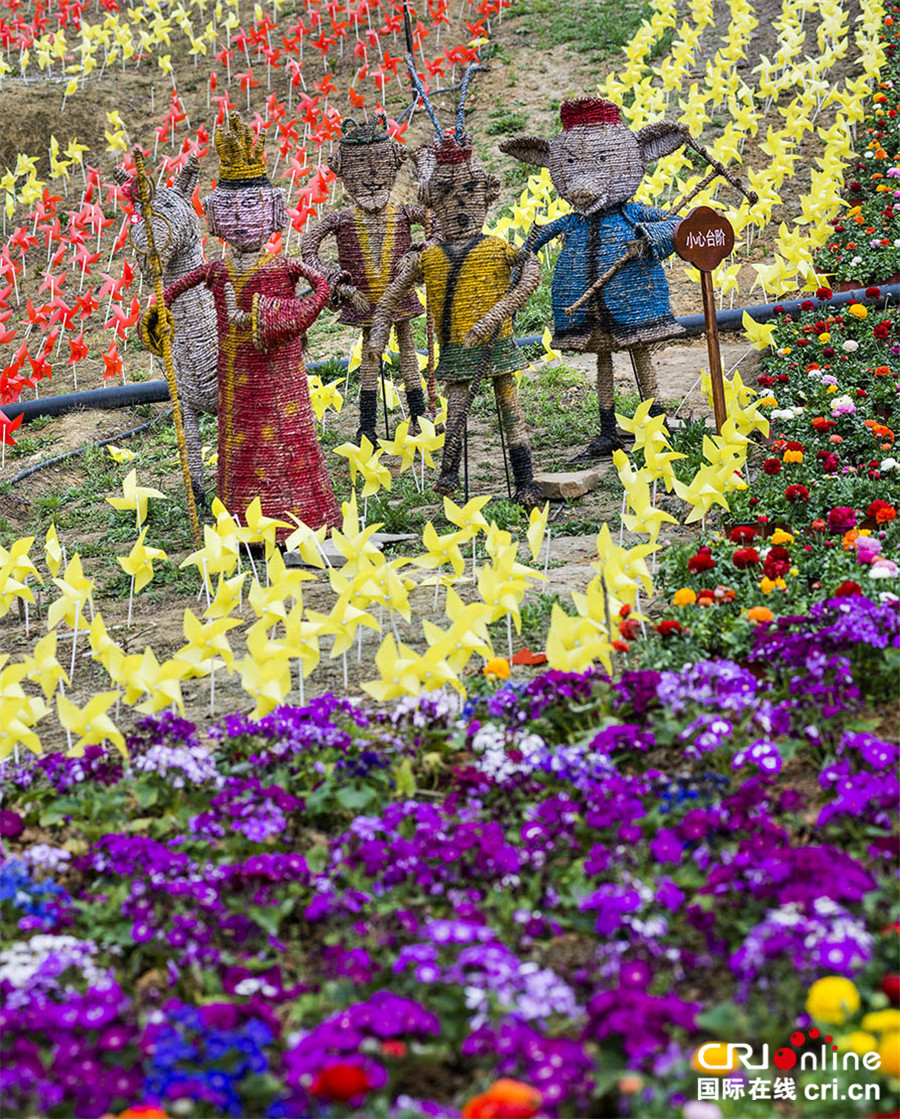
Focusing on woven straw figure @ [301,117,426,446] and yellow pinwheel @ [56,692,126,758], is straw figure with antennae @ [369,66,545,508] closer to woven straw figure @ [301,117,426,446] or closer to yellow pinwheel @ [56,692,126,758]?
woven straw figure @ [301,117,426,446]

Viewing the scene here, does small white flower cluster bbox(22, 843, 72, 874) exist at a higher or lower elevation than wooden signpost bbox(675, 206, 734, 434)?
lower

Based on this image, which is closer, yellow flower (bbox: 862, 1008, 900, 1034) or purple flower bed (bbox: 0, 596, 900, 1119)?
yellow flower (bbox: 862, 1008, 900, 1034)

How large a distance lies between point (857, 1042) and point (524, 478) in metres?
3.91

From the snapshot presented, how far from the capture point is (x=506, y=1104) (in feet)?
5.72

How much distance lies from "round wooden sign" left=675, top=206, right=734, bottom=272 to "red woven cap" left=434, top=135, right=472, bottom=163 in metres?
1.01

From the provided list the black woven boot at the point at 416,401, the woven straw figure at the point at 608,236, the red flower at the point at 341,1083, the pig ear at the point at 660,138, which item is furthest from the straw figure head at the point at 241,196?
the red flower at the point at 341,1083

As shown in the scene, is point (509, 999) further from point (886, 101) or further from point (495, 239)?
point (886, 101)

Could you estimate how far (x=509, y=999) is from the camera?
2.15 meters

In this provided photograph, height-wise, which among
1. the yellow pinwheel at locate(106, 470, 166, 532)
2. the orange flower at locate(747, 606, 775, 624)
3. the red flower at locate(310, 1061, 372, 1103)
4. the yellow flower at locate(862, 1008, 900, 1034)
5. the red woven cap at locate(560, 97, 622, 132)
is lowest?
the yellow flower at locate(862, 1008, 900, 1034)

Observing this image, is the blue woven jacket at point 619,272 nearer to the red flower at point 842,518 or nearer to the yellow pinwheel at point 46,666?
the red flower at point 842,518

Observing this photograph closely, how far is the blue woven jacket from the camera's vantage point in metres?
5.61

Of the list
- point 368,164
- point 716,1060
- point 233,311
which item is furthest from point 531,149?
point 716,1060

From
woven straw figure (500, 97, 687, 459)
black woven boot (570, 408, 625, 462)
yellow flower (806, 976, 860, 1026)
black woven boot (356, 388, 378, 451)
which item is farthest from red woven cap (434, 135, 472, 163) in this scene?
yellow flower (806, 976, 860, 1026)

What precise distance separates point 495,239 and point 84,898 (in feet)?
11.8
